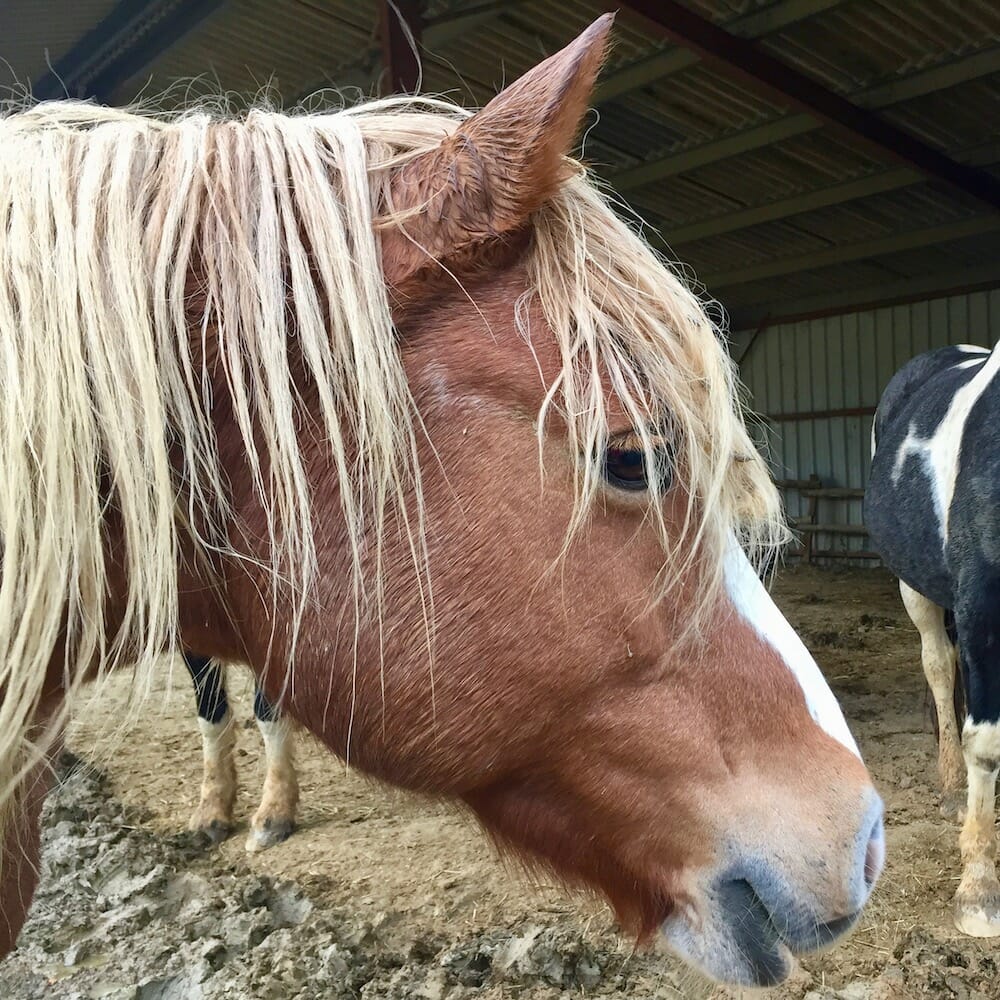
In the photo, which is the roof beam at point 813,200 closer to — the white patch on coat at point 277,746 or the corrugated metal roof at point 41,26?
the corrugated metal roof at point 41,26

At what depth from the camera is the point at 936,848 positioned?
2.91 meters

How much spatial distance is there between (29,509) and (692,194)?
Result: 359 inches

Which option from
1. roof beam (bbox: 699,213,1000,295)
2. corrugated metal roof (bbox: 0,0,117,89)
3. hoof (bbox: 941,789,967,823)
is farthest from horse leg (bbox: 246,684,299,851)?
roof beam (bbox: 699,213,1000,295)

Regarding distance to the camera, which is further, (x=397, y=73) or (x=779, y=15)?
(x=779, y=15)

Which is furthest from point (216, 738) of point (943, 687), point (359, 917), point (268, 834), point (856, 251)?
point (856, 251)

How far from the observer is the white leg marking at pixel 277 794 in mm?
3162

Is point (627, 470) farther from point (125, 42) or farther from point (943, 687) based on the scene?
point (125, 42)

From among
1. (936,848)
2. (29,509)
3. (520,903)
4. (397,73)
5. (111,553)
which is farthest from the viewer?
(397,73)

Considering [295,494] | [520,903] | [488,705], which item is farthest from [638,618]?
[520,903]

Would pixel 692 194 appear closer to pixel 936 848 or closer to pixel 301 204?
pixel 936 848

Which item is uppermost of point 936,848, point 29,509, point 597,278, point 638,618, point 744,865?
point 597,278

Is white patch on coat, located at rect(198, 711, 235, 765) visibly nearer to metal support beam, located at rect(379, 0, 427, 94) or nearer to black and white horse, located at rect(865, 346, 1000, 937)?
black and white horse, located at rect(865, 346, 1000, 937)

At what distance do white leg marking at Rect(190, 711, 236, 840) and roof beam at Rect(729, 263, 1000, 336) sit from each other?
327 inches

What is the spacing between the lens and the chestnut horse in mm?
838
